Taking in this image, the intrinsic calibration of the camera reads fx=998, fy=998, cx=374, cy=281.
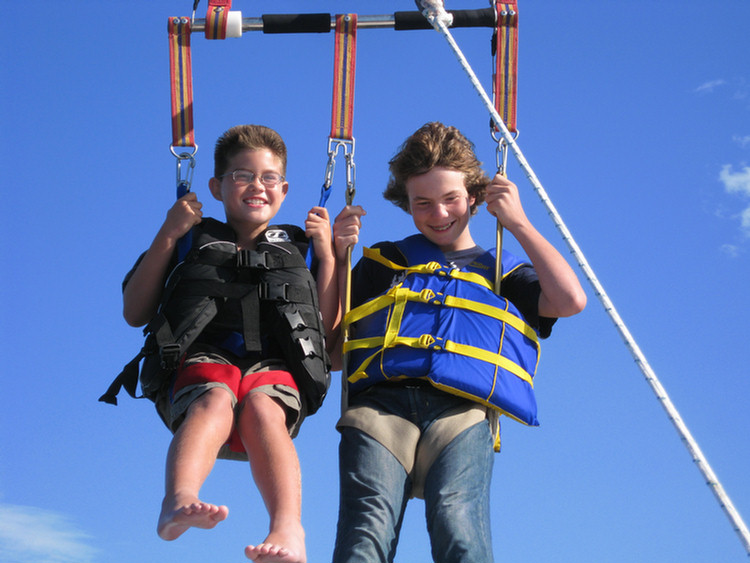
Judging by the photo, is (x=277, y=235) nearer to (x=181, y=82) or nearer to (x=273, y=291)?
(x=273, y=291)

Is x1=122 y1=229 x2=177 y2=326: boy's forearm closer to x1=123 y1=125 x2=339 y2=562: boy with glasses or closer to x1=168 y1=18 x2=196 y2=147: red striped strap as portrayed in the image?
x1=123 y1=125 x2=339 y2=562: boy with glasses

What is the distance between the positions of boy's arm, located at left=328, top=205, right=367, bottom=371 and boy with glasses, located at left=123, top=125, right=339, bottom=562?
1.8 inches

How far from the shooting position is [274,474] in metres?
4.14

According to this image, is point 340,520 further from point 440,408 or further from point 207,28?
point 207,28

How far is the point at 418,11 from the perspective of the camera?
5.53 m

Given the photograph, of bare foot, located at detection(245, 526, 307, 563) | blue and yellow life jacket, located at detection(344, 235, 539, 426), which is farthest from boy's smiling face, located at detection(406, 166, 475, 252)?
bare foot, located at detection(245, 526, 307, 563)

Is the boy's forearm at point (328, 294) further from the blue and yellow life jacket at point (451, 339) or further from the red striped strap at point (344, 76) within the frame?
the red striped strap at point (344, 76)

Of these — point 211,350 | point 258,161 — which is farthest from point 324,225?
point 211,350

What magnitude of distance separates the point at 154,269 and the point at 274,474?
1.27 metres

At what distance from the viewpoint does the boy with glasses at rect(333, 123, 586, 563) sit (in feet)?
13.8

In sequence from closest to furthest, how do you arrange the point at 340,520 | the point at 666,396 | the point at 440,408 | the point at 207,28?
1. the point at 666,396
2. the point at 340,520
3. the point at 440,408
4. the point at 207,28

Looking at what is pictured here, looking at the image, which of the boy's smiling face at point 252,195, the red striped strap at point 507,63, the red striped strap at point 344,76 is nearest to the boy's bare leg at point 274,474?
the boy's smiling face at point 252,195

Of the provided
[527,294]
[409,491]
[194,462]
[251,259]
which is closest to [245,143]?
[251,259]

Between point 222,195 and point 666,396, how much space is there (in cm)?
247
